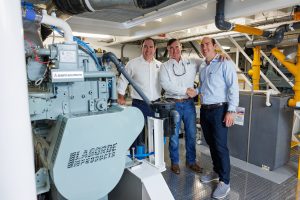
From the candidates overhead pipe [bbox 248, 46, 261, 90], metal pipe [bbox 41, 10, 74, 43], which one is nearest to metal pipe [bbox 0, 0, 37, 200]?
metal pipe [bbox 41, 10, 74, 43]

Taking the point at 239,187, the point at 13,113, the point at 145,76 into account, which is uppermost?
the point at 145,76

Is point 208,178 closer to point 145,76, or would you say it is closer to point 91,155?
point 145,76

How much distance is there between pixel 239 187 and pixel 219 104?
1008mm

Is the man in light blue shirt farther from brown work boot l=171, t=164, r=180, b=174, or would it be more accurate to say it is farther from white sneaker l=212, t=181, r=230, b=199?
brown work boot l=171, t=164, r=180, b=174

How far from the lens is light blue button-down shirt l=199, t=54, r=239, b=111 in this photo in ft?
6.95

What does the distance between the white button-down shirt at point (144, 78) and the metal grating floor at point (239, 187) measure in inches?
41.3

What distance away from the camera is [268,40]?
9.52 ft

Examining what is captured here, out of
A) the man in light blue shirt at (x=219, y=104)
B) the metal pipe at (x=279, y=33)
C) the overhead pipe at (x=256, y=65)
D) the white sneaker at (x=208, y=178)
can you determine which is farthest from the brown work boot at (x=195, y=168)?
the metal pipe at (x=279, y=33)

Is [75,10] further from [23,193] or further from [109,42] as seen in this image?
[109,42]

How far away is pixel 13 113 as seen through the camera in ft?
2.48

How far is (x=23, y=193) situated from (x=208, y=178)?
2.17 m

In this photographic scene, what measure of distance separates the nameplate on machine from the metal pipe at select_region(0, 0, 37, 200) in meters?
0.39

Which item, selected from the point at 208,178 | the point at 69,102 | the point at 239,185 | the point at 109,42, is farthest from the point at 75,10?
the point at 109,42

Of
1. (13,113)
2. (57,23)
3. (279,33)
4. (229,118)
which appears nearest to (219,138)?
(229,118)
